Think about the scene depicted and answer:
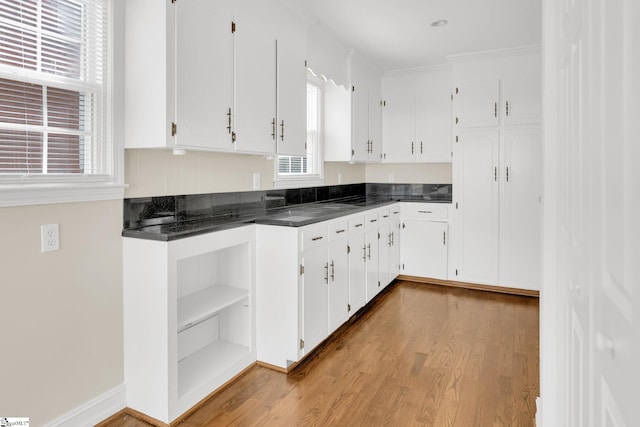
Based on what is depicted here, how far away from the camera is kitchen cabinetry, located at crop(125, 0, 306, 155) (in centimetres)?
209

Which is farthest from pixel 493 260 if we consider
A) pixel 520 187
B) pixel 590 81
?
pixel 590 81

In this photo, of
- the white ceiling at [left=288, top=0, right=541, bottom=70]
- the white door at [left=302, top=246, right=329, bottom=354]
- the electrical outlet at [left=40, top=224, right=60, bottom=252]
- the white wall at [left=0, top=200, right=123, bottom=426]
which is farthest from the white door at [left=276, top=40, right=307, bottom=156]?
the electrical outlet at [left=40, top=224, right=60, bottom=252]

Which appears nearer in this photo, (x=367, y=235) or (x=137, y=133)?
(x=137, y=133)

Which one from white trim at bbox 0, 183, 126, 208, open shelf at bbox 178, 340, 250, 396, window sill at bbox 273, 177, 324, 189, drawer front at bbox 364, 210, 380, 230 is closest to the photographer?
white trim at bbox 0, 183, 126, 208

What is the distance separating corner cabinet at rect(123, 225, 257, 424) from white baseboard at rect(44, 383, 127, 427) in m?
0.05

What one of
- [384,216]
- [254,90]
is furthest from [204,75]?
[384,216]

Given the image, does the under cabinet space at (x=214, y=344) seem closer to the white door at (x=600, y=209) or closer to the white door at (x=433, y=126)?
the white door at (x=600, y=209)

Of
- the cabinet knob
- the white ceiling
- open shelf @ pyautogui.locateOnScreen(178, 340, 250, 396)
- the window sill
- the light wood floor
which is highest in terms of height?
the white ceiling

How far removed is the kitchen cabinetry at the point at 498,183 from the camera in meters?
4.21

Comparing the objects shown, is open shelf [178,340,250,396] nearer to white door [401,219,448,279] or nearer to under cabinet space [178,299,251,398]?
under cabinet space [178,299,251,398]

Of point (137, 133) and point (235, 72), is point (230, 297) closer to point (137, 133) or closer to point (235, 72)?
point (137, 133)

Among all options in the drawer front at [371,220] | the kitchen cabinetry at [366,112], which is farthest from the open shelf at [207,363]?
the kitchen cabinetry at [366,112]

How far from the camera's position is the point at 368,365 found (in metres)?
2.75

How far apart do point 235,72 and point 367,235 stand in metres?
1.94
